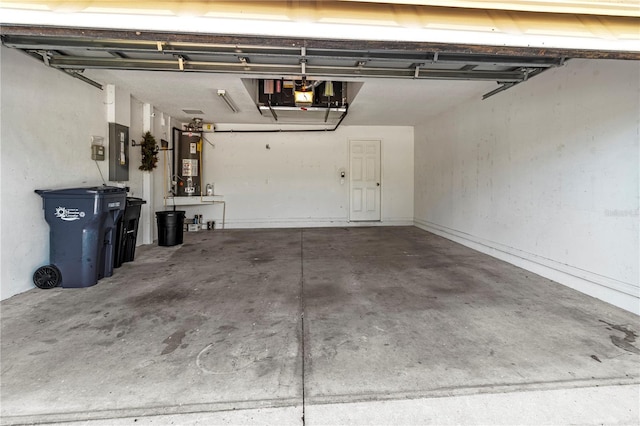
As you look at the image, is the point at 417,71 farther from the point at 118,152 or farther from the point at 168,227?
the point at 168,227

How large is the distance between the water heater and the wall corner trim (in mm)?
6241

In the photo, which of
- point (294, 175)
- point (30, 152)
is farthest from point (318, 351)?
point (294, 175)

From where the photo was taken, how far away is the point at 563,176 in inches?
132

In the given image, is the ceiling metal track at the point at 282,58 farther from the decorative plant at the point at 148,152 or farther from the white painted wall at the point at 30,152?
the decorative plant at the point at 148,152

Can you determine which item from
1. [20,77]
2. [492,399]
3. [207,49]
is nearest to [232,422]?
[492,399]

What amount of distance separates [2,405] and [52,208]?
225 cm

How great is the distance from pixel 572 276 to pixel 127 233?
5.71 m

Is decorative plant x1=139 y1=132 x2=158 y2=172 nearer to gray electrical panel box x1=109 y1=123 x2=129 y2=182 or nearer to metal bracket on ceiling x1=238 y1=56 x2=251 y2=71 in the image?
gray electrical panel box x1=109 y1=123 x2=129 y2=182

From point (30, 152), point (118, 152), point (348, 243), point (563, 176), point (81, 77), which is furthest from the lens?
point (348, 243)

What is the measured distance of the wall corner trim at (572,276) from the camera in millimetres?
2678

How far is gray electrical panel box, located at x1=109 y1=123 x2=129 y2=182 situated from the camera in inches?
169

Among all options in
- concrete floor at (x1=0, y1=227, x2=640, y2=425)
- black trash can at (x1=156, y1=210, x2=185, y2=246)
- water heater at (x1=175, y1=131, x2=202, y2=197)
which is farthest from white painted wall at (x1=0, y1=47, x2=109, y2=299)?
water heater at (x1=175, y1=131, x2=202, y2=197)

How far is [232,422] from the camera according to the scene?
139 cm

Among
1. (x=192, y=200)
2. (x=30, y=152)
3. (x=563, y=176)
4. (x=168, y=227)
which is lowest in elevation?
(x=168, y=227)
